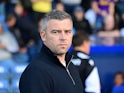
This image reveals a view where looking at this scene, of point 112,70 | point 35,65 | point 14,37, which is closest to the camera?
point 35,65

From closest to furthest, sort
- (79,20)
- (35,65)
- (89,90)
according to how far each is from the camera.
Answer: (35,65)
(89,90)
(79,20)

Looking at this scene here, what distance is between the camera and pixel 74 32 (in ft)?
29.0

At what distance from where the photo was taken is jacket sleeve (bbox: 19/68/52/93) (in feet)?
9.66

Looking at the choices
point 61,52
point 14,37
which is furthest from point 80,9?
point 61,52

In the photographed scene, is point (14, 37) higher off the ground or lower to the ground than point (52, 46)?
lower

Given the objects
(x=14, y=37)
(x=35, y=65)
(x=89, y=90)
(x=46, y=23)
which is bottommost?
(x=14, y=37)

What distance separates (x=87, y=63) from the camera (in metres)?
4.28

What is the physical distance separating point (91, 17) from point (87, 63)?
618 centimetres

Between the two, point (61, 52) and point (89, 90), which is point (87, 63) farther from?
point (61, 52)

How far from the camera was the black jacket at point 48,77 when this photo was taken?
2949mm

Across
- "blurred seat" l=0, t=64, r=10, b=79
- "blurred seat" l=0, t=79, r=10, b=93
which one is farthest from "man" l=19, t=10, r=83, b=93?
"blurred seat" l=0, t=64, r=10, b=79

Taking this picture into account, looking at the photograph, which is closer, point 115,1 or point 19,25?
point 19,25

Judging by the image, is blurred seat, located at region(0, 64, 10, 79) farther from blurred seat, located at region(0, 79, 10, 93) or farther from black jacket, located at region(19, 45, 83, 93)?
black jacket, located at region(19, 45, 83, 93)

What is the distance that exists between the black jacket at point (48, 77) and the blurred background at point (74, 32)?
3.58 m
